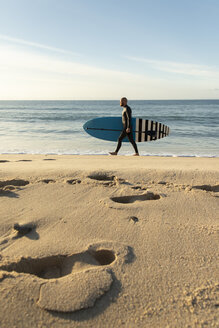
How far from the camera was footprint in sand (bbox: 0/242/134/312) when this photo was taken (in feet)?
3.90

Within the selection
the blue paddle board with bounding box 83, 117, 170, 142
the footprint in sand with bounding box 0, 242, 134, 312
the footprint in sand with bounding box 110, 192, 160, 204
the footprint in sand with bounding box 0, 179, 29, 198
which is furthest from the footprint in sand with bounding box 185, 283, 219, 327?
the blue paddle board with bounding box 83, 117, 170, 142

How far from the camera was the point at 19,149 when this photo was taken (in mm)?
8062

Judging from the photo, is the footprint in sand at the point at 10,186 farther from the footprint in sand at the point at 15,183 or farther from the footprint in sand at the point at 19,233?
the footprint in sand at the point at 19,233

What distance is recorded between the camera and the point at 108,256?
1560 millimetres

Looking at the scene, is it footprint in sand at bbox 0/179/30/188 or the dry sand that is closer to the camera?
the dry sand

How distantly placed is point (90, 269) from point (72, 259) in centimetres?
16

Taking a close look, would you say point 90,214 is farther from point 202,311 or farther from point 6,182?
point 6,182

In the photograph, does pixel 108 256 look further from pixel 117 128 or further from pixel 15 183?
pixel 117 128

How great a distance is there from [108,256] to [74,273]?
0.26m

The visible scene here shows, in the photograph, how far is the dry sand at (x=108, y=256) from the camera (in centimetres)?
114

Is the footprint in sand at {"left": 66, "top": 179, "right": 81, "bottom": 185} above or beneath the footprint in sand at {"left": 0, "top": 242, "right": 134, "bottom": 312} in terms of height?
above

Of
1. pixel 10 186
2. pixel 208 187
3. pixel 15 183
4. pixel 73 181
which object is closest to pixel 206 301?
pixel 208 187

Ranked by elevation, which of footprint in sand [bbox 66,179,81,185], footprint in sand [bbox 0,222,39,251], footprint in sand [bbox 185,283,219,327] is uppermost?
footprint in sand [bbox 66,179,81,185]

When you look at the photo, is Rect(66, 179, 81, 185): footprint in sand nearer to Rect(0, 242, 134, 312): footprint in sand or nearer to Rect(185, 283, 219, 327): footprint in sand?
Rect(0, 242, 134, 312): footprint in sand
